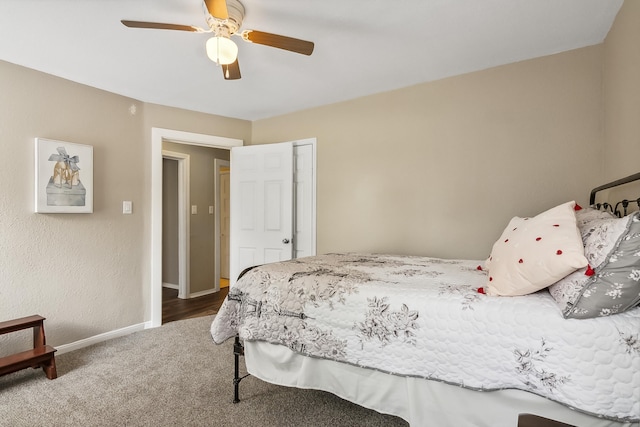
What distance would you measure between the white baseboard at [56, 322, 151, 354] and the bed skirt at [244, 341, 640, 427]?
6.89 ft

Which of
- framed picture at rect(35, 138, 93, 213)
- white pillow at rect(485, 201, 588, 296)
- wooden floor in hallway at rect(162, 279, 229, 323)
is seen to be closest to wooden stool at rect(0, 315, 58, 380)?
framed picture at rect(35, 138, 93, 213)

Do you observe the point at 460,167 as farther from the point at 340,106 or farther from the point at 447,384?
the point at 447,384

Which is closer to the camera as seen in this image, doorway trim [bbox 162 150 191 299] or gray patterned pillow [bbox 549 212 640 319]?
A: gray patterned pillow [bbox 549 212 640 319]

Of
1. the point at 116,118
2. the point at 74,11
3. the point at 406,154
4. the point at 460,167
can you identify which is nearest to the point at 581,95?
the point at 460,167

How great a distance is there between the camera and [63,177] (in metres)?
2.88

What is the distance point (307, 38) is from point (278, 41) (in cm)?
49

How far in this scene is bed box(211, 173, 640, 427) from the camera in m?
1.10

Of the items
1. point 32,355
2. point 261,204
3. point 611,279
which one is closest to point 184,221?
point 261,204

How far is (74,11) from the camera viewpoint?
1948mm

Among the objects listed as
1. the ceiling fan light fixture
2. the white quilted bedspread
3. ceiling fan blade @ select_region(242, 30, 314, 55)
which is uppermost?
ceiling fan blade @ select_region(242, 30, 314, 55)

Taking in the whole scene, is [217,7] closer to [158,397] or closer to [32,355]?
[158,397]

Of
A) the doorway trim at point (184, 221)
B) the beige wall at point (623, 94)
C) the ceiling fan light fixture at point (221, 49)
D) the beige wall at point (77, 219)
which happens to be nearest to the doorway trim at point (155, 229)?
the beige wall at point (77, 219)

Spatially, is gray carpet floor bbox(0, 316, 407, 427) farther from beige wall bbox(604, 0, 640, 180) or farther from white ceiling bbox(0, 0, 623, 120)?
white ceiling bbox(0, 0, 623, 120)

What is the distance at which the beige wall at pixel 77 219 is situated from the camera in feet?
8.64
